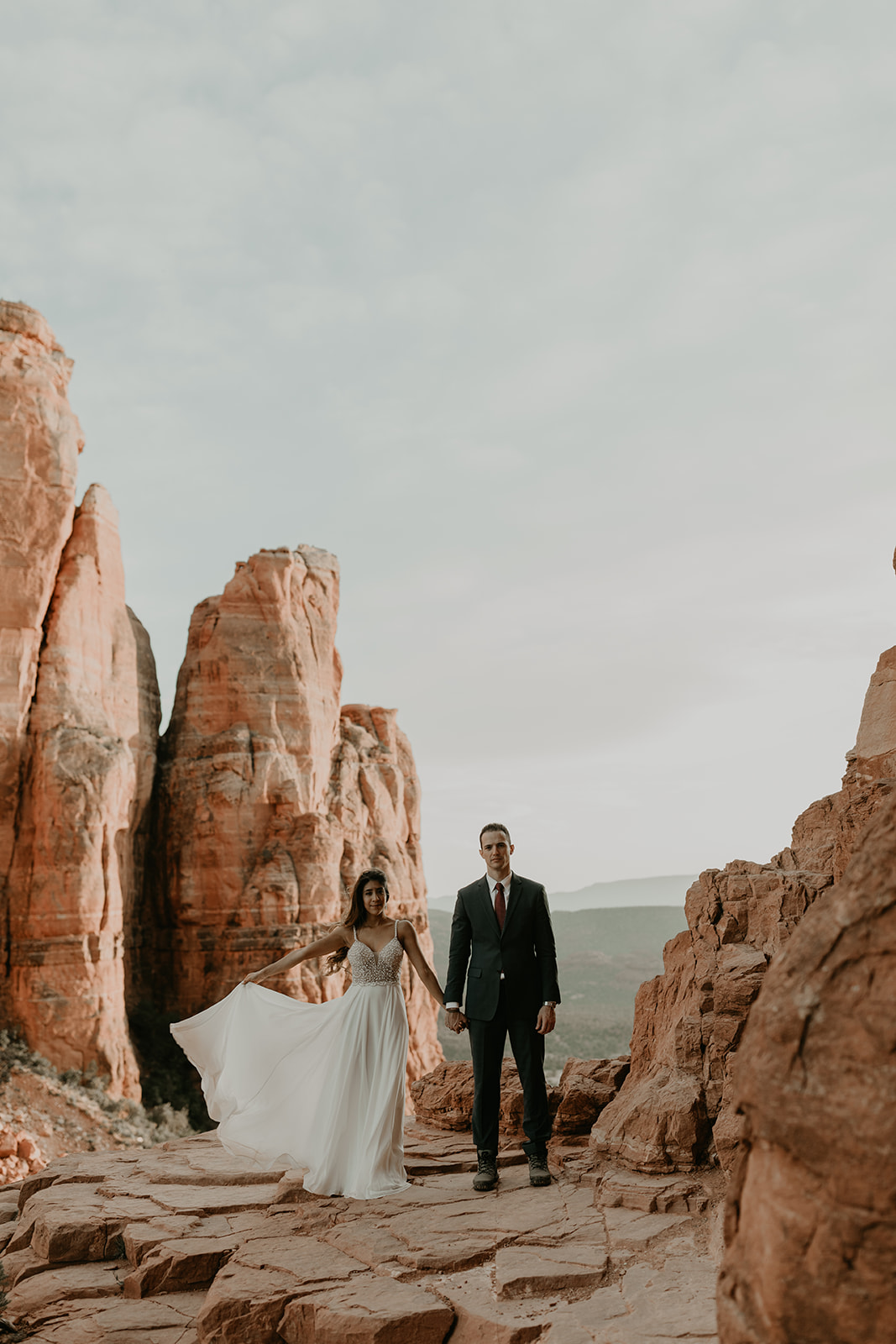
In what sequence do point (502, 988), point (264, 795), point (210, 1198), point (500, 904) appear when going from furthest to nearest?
point (264, 795) → point (210, 1198) → point (500, 904) → point (502, 988)

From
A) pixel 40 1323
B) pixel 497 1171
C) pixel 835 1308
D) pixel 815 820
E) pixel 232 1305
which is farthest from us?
pixel 815 820

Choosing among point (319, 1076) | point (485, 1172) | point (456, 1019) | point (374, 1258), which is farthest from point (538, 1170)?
point (319, 1076)

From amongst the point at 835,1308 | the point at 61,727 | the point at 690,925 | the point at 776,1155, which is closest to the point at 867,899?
the point at 776,1155

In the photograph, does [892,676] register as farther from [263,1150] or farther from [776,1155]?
[263,1150]

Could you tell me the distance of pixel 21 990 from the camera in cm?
2039

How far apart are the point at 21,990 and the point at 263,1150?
16.1 metres

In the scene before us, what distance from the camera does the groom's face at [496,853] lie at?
19.8ft

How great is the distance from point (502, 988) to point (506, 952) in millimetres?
225

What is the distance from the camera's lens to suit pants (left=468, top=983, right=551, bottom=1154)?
5969mm

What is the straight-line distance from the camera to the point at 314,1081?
6750mm

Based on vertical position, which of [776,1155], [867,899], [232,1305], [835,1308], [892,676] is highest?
[892,676]

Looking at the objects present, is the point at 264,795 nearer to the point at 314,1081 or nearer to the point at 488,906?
the point at 314,1081

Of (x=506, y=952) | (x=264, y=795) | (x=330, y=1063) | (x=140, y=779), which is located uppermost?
(x=140, y=779)

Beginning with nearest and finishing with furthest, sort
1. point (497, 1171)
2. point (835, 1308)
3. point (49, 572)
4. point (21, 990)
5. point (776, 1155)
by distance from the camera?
1. point (835, 1308)
2. point (776, 1155)
3. point (497, 1171)
4. point (21, 990)
5. point (49, 572)
